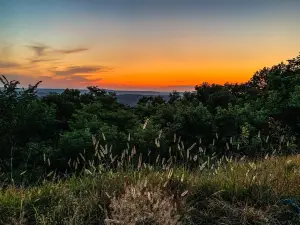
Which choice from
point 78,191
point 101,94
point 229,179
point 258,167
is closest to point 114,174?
point 78,191

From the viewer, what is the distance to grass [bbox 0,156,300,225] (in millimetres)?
4289

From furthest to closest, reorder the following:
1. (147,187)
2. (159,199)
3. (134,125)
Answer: (134,125)
(147,187)
(159,199)

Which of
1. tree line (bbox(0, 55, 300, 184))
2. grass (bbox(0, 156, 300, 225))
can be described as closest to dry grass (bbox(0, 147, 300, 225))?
grass (bbox(0, 156, 300, 225))

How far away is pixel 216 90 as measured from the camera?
22.2m

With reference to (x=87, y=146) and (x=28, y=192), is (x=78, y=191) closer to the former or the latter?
(x=28, y=192)

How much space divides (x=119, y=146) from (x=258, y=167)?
6288 mm

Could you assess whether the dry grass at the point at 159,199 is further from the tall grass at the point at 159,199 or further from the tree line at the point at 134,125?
the tree line at the point at 134,125

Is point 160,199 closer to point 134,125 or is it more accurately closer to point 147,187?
point 147,187

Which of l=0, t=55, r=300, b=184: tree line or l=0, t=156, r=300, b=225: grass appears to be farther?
l=0, t=55, r=300, b=184: tree line

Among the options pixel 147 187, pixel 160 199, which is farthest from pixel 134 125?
pixel 160 199

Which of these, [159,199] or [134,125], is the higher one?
[159,199]

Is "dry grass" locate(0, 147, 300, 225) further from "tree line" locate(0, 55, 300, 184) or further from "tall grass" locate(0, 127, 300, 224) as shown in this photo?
"tree line" locate(0, 55, 300, 184)

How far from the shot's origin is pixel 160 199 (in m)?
4.41

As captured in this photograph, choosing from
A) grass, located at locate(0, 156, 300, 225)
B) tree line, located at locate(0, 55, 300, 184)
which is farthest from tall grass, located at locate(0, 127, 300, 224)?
tree line, located at locate(0, 55, 300, 184)
